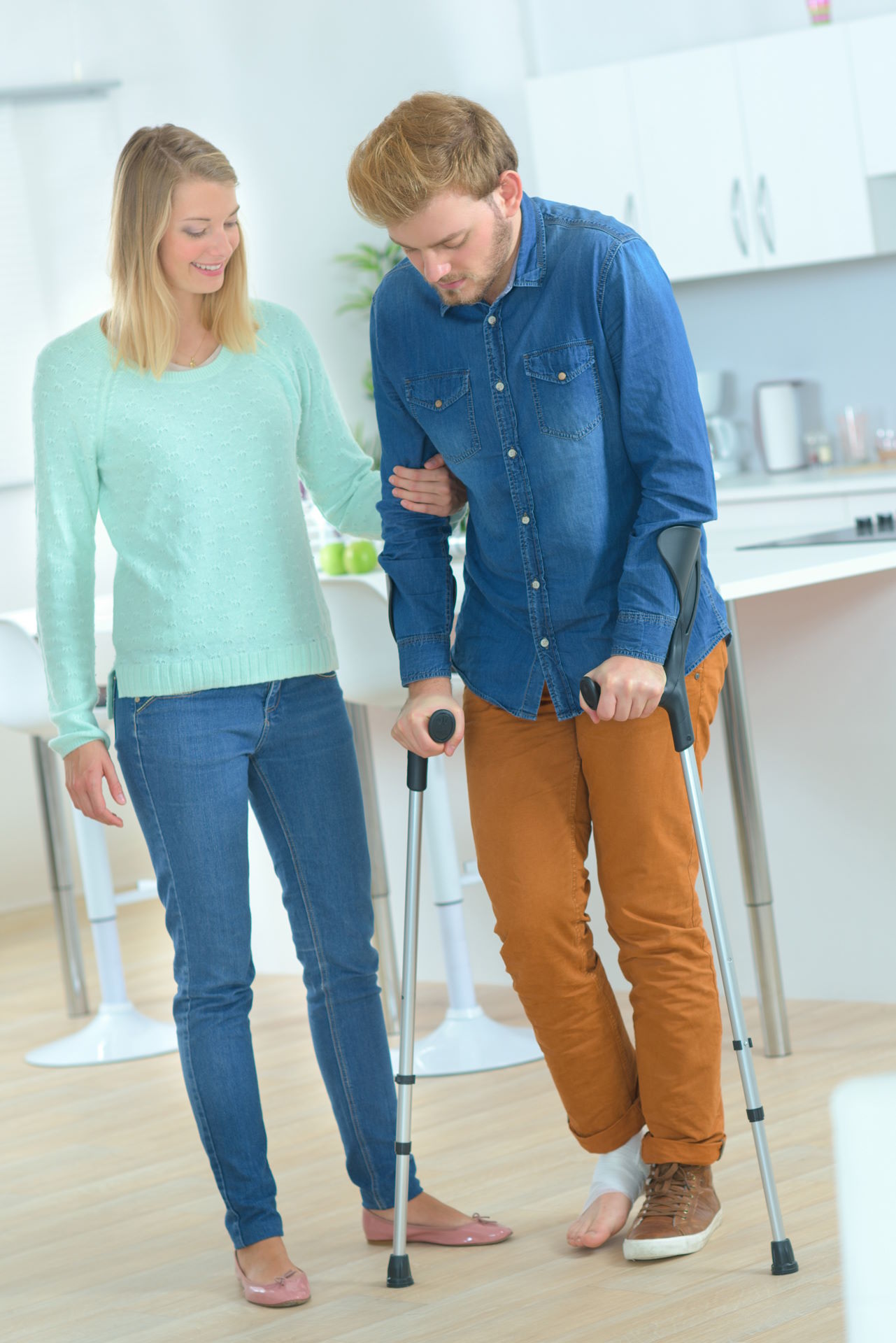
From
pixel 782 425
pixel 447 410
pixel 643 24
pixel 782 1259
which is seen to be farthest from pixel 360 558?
pixel 643 24

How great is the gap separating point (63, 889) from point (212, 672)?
2.38m

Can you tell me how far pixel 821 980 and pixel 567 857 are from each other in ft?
5.06

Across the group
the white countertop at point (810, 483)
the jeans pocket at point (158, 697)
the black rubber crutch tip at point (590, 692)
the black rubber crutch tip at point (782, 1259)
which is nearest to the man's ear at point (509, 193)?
the black rubber crutch tip at point (590, 692)

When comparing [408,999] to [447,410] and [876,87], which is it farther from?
[876,87]

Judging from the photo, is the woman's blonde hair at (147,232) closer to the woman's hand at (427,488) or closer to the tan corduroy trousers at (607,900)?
the woman's hand at (427,488)

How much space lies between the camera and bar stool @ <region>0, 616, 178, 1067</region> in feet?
13.6

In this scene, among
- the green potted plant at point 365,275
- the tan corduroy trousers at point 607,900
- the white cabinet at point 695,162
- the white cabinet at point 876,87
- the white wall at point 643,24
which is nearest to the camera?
the tan corduroy trousers at point 607,900

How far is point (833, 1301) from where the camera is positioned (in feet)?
7.29

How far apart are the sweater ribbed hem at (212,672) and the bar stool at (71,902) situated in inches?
65.5

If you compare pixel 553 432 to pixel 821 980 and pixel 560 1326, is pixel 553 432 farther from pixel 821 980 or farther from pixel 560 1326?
pixel 821 980

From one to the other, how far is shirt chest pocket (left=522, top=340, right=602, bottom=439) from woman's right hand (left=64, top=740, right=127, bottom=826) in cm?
74

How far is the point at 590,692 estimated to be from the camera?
2.25m

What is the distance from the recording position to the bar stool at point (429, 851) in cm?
352

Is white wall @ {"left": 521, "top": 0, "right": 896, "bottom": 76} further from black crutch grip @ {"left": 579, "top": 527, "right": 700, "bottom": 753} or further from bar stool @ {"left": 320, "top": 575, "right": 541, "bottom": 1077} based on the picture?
black crutch grip @ {"left": 579, "top": 527, "right": 700, "bottom": 753}
